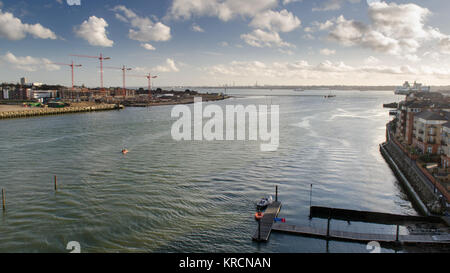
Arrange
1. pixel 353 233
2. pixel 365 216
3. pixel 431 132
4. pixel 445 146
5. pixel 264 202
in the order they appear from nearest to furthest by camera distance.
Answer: pixel 353 233, pixel 365 216, pixel 264 202, pixel 445 146, pixel 431 132

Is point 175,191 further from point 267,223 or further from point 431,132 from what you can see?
point 431,132

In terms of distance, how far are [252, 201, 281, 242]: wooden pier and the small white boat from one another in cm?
12

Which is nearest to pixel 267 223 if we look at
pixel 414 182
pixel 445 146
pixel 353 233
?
pixel 353 233

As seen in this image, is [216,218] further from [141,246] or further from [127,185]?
[127,185]

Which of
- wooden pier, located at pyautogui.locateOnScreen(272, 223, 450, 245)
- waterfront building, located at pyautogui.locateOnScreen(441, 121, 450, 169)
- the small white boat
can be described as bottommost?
wooden pier, located at pyautogui.locateOnScreen(272, 223, 450, 245)

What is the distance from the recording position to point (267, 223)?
9789mm

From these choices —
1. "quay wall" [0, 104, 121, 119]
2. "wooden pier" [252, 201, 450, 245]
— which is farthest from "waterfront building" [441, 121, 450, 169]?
"quay wall" [0, 104, 121, 119]

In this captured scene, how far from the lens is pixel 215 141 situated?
81.6 feet

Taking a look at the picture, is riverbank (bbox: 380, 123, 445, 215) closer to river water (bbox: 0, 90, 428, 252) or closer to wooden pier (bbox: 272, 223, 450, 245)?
river water (bbox: 0, 90, 428, 252)

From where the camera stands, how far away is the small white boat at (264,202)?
10977 millimetres

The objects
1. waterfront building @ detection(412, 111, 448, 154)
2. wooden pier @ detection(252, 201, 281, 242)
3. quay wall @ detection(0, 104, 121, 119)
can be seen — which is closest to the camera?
wooden pier @ detection(252, 201, 281, 242)

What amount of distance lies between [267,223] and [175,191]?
14.4 feet

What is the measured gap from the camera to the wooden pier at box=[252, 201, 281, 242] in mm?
8959
